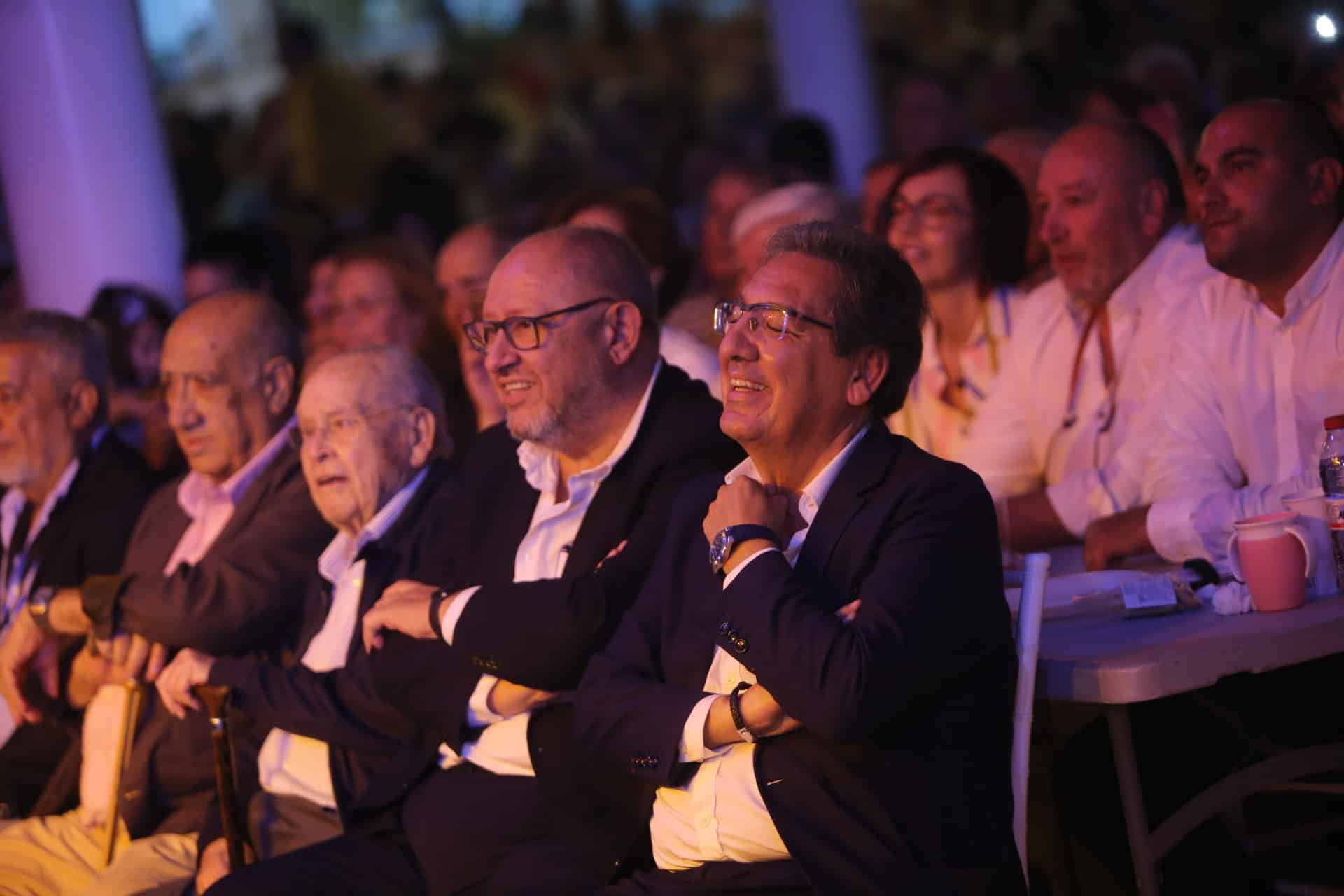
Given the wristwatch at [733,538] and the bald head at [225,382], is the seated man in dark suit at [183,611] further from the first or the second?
the wristwatch at [733,538]

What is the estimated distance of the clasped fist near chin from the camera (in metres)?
2.53

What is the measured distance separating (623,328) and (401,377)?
0.80m

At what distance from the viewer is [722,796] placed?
2.51 meters

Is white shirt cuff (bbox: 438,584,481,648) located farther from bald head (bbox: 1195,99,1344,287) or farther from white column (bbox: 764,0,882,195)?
white column (bbox: 764,0,882,195)

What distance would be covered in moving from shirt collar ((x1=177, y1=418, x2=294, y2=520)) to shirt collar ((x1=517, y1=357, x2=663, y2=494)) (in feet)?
3.97

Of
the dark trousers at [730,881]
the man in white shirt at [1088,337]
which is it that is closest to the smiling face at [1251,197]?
the man in white shirt at [1088,337]

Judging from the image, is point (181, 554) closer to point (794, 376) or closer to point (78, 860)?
point (78, 860)

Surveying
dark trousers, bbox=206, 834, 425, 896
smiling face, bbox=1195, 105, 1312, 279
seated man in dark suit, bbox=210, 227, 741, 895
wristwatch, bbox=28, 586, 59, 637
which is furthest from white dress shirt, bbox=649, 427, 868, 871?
wristwatch, bbox=28, 586, 59, 637

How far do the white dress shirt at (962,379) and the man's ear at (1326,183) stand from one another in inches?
49.3

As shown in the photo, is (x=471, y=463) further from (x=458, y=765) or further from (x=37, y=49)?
(x=37, y=49)

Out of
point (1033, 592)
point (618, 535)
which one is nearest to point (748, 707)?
point (1033, 592)

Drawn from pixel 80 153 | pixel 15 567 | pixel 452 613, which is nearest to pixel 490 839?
pixel 452 613

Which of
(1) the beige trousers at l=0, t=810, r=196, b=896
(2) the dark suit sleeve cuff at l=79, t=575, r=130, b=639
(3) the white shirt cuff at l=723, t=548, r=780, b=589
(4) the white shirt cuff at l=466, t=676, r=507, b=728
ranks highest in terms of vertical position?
(3) the white shirt cuff at l=723, t=548, r=780, b=589

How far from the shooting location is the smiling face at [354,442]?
381 centimetres
